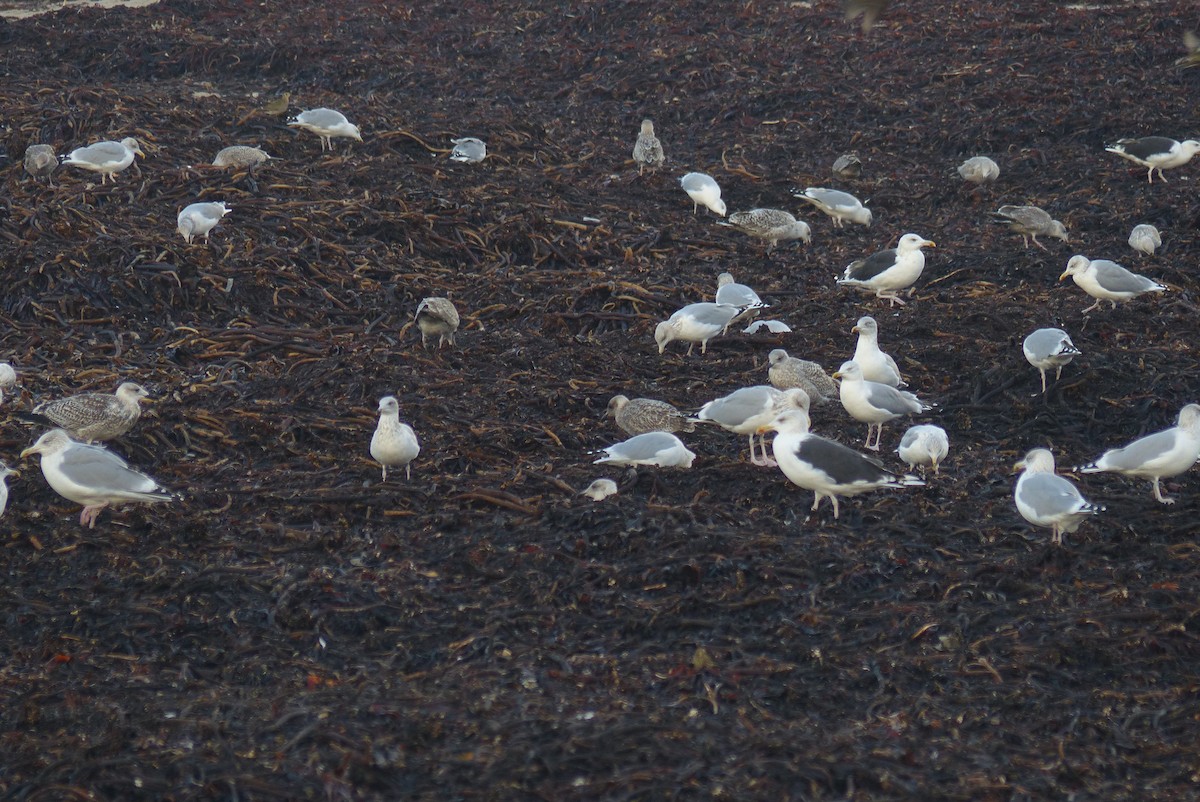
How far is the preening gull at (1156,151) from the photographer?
1258 cm

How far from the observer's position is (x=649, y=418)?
7.65m

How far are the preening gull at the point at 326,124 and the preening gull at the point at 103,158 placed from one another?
191 cm

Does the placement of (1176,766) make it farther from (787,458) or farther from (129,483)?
(129,483)

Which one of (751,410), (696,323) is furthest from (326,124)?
(751,410)

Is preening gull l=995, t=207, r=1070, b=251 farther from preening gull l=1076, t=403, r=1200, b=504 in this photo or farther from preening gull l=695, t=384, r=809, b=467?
preening gull l=695, t=384, r=809, b=467

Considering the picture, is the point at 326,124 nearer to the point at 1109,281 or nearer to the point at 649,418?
the point at 649,418

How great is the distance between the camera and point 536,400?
8.30 metres

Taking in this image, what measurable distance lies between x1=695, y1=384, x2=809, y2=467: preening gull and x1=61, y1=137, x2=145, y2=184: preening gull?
6308mm

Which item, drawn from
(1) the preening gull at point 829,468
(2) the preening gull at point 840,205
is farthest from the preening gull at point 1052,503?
(2) the preening gull at point 840,205

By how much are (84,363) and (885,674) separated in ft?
18.8

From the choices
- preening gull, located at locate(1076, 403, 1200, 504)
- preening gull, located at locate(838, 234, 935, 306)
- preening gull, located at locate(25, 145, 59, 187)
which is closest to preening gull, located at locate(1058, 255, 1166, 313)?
preening gull, located at locate(838, 234, 935, 306)

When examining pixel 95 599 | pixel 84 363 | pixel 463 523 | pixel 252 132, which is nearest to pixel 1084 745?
pixel 463 523

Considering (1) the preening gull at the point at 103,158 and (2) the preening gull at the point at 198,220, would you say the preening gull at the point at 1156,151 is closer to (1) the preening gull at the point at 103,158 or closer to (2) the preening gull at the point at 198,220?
(2) the preening gull at the point at 198,220

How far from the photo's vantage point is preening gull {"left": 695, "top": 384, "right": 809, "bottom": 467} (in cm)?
740
